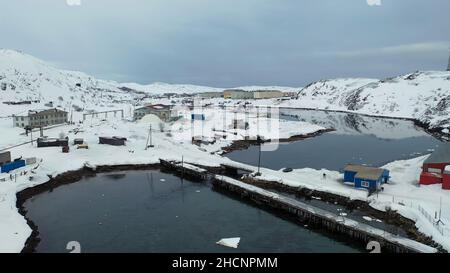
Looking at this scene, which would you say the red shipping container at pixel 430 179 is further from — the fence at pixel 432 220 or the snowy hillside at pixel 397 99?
the snowy hillside at pixel 397 99

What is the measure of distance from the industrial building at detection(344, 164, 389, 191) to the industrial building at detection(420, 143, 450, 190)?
104 inches

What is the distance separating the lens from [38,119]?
48000mm

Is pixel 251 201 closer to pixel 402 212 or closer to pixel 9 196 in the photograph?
pixel 402 212

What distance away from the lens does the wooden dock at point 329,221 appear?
16.3 m

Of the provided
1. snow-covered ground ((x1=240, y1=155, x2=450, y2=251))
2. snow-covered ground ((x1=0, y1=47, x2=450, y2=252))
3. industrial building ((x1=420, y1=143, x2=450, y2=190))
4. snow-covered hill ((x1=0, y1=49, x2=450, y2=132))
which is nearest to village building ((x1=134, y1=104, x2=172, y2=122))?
snow-covered ground ((x1=0, y1=47, x2=450, y2=252))

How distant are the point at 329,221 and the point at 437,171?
11552 mm

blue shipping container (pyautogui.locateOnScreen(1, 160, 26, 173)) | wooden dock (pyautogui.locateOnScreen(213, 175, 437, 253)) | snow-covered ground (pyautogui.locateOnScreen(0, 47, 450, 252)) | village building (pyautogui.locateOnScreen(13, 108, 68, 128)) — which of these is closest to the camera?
wooden dock (pyautogui.locateOnScreen(213, 175, 437, 253))

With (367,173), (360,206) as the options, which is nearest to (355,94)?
(367,173)

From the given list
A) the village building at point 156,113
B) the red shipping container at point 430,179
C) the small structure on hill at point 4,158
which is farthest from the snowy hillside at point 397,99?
the small structure on hill at point 4,158

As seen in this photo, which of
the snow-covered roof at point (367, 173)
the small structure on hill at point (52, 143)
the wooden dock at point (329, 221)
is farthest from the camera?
the small structure on hill at point (52, 143)

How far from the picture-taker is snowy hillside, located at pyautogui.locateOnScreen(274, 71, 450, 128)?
3098 inches

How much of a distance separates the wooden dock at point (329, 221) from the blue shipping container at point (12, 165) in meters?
17.1

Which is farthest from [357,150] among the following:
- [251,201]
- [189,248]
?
[189,248]

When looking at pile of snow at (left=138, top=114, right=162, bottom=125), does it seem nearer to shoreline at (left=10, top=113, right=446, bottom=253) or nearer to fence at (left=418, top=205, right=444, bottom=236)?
shoreline at (left=10, top=113, right=446, bottom=253)
